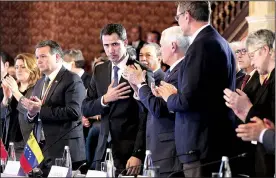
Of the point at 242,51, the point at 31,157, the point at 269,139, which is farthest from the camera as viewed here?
the point at 242,51

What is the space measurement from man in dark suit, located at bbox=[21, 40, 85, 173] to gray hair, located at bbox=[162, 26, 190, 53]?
1.29m

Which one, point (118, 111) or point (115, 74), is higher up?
point (115, 74)

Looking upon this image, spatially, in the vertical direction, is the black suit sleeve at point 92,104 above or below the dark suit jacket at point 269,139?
above

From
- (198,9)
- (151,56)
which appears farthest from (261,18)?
(198,9)

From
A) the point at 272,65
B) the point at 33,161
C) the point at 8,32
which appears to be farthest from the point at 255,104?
the point at 8,32

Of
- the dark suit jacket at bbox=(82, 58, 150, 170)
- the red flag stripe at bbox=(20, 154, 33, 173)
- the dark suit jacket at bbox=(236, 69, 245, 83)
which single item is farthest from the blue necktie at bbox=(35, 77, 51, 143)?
the dark suit jacket at bbox=(236, 69, 245, 83)

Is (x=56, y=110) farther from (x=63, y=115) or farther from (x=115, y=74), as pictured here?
(x=115, y=74)

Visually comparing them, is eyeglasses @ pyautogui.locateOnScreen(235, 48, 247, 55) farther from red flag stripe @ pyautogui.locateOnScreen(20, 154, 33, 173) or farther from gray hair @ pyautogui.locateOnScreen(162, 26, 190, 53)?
red flag stripe @ pyautogui.locateOnScreen(20, 154, 33, 173)

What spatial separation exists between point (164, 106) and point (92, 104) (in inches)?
32.1

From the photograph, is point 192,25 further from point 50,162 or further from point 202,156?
point 50,162

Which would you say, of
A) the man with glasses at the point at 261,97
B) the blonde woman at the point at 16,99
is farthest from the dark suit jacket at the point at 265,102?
the blonde woman at the point at 16,99

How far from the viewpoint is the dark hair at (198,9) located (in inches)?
179

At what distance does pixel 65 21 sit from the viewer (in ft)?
41.9

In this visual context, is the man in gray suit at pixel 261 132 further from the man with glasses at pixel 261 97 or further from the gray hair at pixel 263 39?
the gray hair at pixel 263 39
